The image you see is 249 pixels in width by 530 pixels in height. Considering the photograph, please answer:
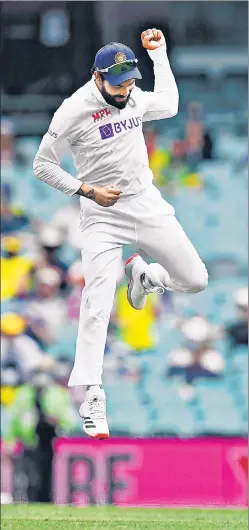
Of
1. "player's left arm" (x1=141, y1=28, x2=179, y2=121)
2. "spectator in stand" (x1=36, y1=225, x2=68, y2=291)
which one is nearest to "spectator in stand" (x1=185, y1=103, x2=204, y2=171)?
"spectator in stand" (x1=36, y1=225, x2=68, y2=291)

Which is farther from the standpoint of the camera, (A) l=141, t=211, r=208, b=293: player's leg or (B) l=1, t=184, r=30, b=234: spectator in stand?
(B) l=1, t=184, r=30, b=234: spectator in stand

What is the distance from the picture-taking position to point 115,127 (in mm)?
7707

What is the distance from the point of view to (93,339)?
7.84 m

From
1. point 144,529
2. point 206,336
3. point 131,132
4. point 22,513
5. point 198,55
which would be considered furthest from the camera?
point 198,55

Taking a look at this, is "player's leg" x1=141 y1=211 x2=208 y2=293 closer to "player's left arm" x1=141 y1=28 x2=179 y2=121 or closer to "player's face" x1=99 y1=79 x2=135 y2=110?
"player's left arm" x1=141 y1=28 x2=179 y2=121

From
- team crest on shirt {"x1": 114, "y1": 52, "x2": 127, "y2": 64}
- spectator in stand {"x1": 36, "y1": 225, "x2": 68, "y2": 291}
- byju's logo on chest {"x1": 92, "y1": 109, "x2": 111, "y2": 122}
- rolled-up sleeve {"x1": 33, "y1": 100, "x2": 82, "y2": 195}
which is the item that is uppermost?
team crest on shirt {"x1": 114, "y1": 52, "x2": 127, "y2": 64}

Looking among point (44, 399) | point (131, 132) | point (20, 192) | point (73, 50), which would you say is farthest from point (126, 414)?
point (131, 132)

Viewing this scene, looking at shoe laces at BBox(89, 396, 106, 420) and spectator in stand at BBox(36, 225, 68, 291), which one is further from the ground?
spectator in stand at BBox(36, 225, 68, 291)

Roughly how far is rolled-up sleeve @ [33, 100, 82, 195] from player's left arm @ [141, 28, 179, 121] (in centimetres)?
53

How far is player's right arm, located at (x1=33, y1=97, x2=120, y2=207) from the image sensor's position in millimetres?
7582

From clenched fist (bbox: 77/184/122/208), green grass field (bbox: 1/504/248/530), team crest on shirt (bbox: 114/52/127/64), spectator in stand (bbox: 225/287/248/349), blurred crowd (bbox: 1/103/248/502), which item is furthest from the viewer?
spectator in stand (bbox: 225/287/248/349)

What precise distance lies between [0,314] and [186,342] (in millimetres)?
1979

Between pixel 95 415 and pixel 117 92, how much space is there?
1909 mm

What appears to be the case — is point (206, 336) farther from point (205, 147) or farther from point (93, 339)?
point (93, 339)
